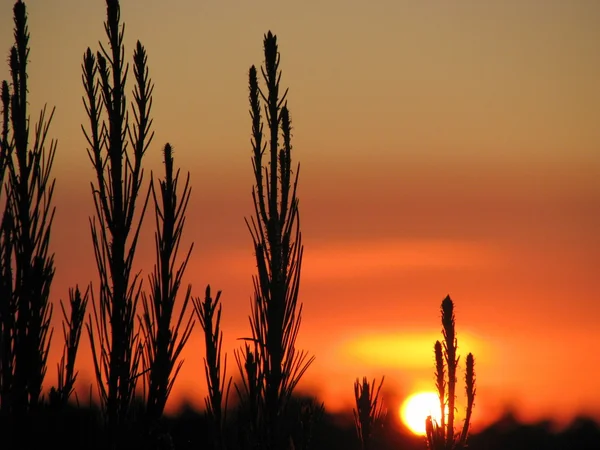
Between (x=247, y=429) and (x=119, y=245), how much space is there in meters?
1.22

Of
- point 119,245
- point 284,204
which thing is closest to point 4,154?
point 119,245

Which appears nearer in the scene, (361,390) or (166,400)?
(166,400)

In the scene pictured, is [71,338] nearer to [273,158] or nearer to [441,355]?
[273,158]

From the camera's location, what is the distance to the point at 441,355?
5.47 metres

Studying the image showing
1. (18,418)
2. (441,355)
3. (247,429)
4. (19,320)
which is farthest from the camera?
(441,355)

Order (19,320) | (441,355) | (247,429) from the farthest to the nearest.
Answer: (441,355) → (247,429) → (19,320)

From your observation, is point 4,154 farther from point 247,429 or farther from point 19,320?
point 247,429

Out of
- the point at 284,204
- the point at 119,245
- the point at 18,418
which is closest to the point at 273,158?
the point at 284,204

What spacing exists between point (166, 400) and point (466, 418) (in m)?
1.91

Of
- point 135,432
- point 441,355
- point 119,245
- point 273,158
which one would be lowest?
point 135,432

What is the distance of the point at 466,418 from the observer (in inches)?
218

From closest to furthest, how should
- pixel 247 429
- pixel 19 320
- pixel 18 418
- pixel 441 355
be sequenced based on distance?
pixel 18 418
pixel 19 320
pixel 247 429
pixel 441 355

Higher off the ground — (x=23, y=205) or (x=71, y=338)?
(x=23, y=205)

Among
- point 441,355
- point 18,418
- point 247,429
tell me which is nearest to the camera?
point 18,418
